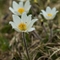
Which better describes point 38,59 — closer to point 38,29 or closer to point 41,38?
point 41,38

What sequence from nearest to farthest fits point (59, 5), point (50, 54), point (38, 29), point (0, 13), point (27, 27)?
point (27, 27) < point (50, 54) < point (38, 29) < point (59, 5) < point (0, 13)

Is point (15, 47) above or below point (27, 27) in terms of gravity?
below

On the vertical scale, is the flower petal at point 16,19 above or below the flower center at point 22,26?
above

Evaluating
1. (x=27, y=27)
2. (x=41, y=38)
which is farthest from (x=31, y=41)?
(x=27, y=27)

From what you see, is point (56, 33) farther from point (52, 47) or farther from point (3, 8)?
point (3, 8)

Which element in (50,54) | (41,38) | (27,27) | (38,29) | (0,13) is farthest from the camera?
(0,13)

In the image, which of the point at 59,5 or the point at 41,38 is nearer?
the point at 41,38

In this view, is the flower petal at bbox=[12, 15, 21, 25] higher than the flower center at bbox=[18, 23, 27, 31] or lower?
higher

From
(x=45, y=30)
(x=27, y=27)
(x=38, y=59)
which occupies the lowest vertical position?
(x=38, y=59)

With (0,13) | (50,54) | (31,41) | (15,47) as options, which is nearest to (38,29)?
(31,41)
